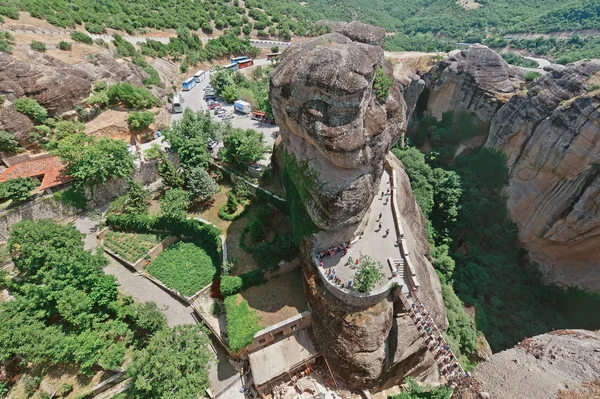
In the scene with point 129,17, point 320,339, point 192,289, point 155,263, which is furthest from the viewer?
point 129,17

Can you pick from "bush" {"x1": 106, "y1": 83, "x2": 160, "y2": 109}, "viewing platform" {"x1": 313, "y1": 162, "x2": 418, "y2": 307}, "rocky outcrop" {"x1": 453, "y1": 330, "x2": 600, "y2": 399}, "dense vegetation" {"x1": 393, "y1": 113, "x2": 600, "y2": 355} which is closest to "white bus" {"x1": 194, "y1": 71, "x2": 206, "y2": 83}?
"bush" {"x1": 106, "y1": 83, "x2": 160, "y2": 109}

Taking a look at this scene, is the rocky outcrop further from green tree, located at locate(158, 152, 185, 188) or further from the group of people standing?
green tree, located at locate(158, 152, 185, 188)

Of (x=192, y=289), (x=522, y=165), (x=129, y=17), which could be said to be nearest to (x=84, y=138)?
(x=192, y=289)

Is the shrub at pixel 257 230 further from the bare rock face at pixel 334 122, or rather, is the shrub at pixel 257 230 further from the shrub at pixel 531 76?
the shrub at pixel 531 76

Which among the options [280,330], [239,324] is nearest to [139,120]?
[239,324]

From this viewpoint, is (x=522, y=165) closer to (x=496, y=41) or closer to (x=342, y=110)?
(x=342, y=110)

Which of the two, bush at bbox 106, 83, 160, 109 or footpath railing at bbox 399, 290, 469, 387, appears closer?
footpath railing at bbox 399, 290, 469, 387

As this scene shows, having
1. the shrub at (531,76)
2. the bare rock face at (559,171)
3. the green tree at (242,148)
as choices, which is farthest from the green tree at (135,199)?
the shrub at (531,76)
